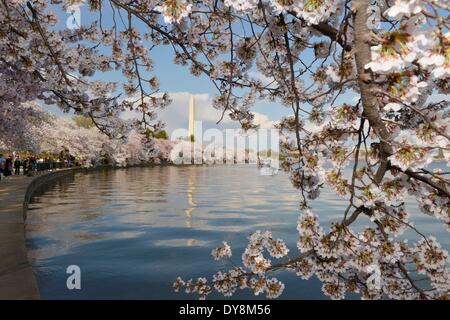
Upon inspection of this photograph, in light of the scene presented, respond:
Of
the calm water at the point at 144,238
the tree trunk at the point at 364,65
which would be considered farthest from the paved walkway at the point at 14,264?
the tree trunk at the point at 364,65

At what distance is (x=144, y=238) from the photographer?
13.3 meters

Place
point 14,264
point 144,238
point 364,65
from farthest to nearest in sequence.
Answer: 1. point 144,238
2. point 14,264
3. point 364,65

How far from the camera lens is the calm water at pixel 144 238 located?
8.76 m

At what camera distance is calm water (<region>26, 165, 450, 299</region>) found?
8.76 m

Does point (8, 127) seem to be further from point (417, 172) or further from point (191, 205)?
point (417, 172)

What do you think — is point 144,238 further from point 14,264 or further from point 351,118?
point 351,118

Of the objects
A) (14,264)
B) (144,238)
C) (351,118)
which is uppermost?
(351,118)

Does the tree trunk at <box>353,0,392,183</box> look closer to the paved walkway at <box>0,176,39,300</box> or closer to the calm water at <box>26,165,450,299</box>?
the paved walkway at <box>0,176,39,300</box>

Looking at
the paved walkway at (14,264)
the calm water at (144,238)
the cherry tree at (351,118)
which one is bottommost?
the calm water at (144,238)

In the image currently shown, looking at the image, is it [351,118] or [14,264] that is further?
[14,264]

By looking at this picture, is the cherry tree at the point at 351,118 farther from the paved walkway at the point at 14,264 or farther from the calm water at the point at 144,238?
the calm water at the point at 144,238

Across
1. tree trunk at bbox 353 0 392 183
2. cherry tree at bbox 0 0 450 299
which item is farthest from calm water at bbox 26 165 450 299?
tree trunk at bbox 353 0 392 183

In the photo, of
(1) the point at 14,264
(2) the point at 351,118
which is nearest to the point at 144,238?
(1) the point at 14,264
